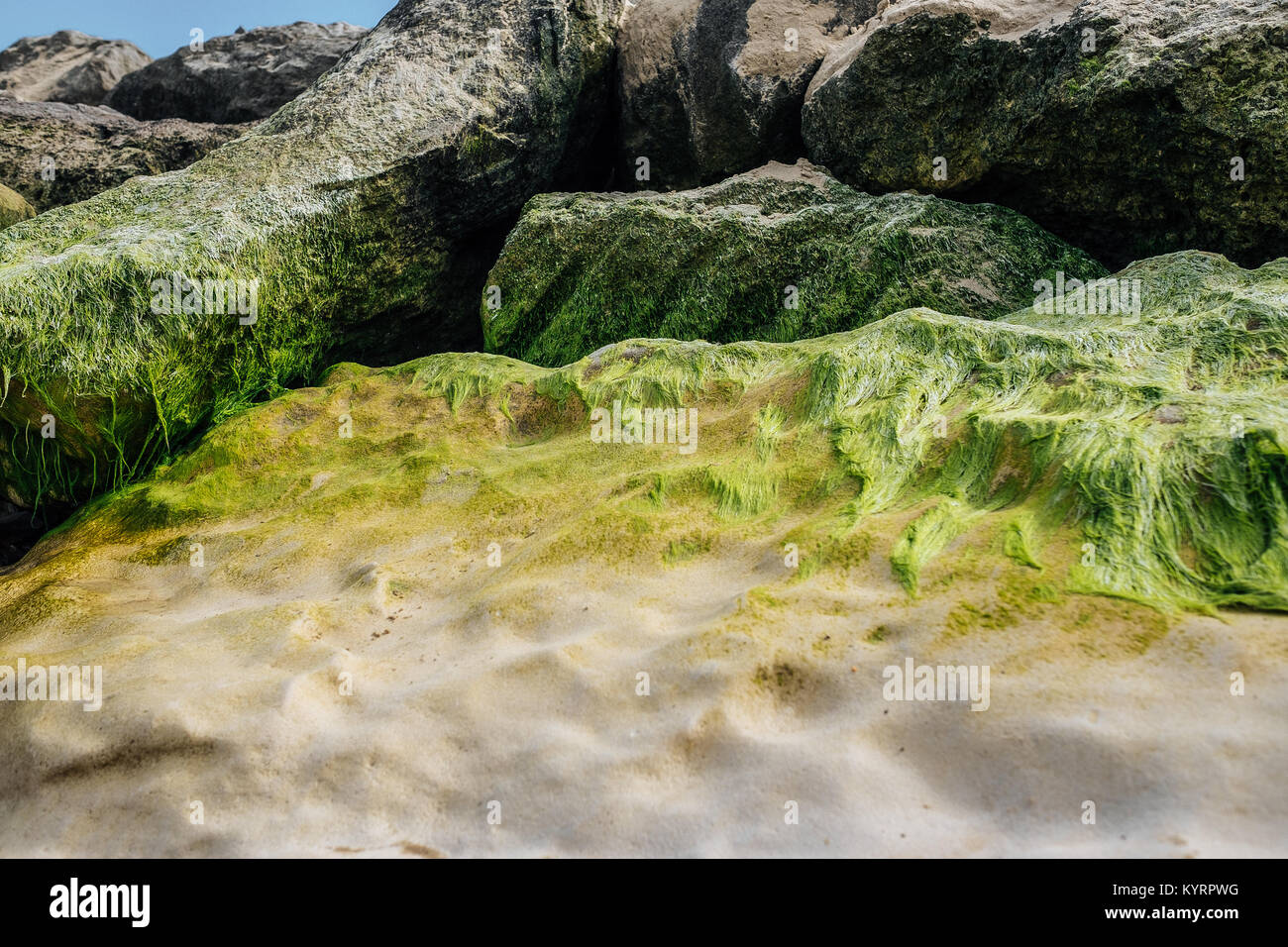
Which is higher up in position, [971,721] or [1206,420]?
[1206,420]

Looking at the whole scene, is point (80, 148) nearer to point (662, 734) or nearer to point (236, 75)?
point (236, 75)

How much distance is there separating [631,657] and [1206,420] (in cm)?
277

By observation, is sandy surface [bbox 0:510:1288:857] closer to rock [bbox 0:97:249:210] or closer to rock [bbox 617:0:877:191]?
rock [bbox 617:0:877:191]

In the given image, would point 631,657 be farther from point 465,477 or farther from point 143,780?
point 465,477

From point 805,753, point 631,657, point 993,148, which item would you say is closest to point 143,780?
point 631,657

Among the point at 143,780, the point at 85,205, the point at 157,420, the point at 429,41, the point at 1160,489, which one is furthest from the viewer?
the point at 429,41

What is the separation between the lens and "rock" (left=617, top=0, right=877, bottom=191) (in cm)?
815

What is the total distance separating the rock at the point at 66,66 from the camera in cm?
1573

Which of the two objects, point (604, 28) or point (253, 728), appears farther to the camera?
point (604, 28)

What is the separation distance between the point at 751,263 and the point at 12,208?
21.7 feet

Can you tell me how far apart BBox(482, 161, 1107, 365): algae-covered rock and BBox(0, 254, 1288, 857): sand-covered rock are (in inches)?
46.5

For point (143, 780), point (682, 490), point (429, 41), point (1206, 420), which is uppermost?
point (429, 41)

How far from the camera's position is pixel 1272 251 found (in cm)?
586

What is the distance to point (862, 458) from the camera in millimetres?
4348
